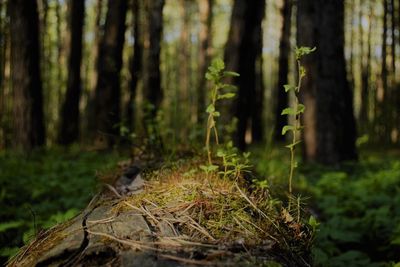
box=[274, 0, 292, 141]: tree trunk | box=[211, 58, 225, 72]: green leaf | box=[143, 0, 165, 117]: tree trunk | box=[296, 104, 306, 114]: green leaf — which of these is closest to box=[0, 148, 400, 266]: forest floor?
box=[296, 104, 306, 114]: green leaf

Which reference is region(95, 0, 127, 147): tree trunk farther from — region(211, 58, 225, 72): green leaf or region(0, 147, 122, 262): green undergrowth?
region(211, 58, 225, 72): green leaf

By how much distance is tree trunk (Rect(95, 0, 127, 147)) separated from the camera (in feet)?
30.8

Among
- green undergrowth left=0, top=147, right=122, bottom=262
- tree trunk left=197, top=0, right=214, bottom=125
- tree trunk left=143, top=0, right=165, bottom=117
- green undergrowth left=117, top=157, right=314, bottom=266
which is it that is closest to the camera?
green undergrowth left=117, top=157, right=314, bottom=266

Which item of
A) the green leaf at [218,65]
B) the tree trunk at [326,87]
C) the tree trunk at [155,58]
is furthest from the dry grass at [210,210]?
the tree trunk at [155,58]

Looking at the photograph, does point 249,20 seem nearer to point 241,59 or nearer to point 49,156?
point 241,59

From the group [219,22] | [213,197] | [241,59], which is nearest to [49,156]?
[241,59]

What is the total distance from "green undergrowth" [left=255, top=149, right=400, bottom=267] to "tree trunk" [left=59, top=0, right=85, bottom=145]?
308 inches

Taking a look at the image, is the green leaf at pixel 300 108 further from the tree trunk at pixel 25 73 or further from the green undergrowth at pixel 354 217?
the tree trunk at pixel 25 73

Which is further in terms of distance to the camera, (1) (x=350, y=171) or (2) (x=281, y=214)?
(1) (x=350, y=171)

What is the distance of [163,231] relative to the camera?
6.04ft

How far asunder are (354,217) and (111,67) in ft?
21.8

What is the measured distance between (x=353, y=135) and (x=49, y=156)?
5.14m

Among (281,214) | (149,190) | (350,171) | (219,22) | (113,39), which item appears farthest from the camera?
(219,22)

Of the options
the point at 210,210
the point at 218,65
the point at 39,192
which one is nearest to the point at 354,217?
the point at 218,65
